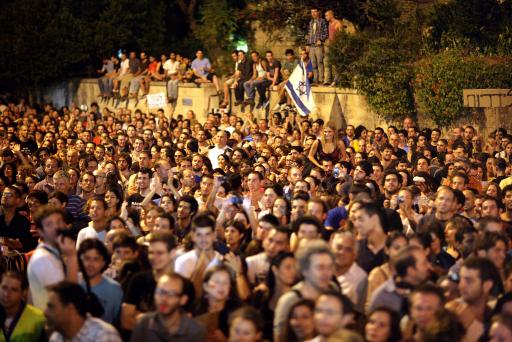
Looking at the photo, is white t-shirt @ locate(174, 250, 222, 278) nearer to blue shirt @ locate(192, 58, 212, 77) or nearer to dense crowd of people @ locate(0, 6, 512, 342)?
dense crowd of people @ locate(0, 6, 512, 342)

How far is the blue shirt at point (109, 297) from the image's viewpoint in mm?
8547

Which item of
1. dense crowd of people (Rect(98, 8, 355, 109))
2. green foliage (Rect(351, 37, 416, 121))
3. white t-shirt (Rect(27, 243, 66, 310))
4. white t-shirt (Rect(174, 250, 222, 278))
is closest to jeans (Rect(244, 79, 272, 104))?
dense crowd of people (Rect(98, 8, 355, 109))

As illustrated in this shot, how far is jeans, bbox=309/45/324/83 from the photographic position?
23219 millimetres

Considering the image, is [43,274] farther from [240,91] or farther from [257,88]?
[240,91]

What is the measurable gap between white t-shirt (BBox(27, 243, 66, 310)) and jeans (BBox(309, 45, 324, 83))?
1523cm

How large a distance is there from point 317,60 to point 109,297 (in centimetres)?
1537

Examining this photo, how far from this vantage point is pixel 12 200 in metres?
12.5

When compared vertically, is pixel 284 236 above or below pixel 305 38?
below

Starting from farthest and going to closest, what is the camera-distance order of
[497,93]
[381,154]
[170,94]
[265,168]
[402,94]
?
1. [170,94]
2. [402,94]
3. [497,93]
4. [381,154]
5. [265,168]

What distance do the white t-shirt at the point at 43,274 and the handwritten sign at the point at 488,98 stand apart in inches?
505

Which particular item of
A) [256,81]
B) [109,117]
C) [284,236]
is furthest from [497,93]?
[284,236]

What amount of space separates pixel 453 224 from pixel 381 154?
703cm

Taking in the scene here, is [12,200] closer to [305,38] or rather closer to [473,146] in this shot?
[473,146]

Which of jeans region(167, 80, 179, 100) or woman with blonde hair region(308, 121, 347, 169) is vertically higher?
jeans region(167, 80, 179, 100)
